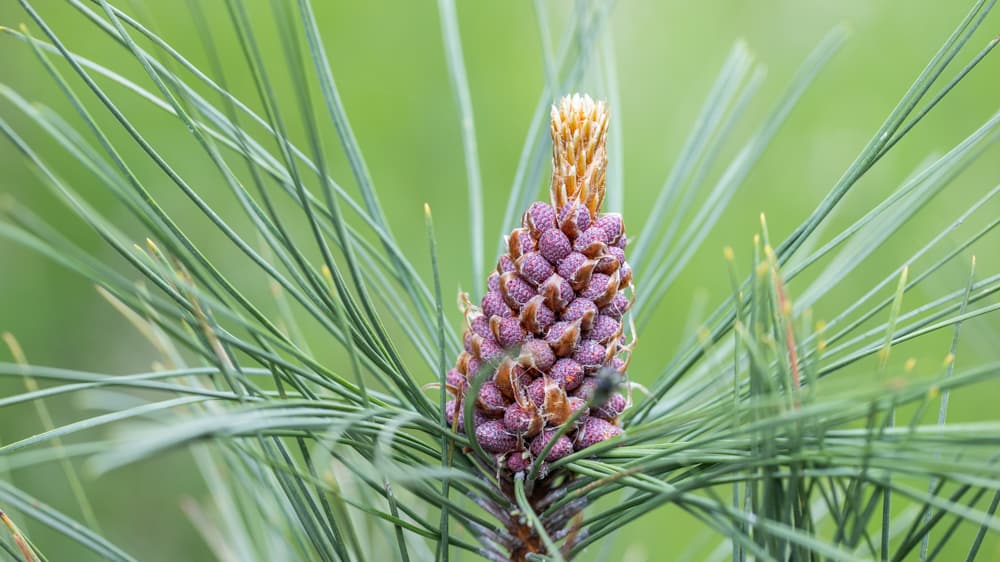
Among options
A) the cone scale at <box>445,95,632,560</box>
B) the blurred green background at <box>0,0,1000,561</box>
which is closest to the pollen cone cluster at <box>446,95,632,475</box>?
the cone scale at <box>445,95,632,560</box>

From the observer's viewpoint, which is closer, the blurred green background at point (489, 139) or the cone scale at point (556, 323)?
the cone scale at point (556, 323)

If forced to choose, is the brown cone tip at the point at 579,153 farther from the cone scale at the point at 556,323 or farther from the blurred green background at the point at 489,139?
the blurred green background at the point at 489,139

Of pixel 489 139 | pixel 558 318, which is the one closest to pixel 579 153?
pixel 558 318

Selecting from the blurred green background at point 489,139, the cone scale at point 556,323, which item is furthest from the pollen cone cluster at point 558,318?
the blurred green background at point 489,139

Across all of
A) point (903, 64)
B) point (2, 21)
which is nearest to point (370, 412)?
point (2, 21)

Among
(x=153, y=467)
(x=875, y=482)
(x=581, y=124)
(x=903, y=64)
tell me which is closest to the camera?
(x=875, y=482)

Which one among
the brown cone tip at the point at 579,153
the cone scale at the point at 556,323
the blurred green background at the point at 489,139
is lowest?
the cone scale at the point at 556,323

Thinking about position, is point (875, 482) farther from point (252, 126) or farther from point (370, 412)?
point (252, 126)
